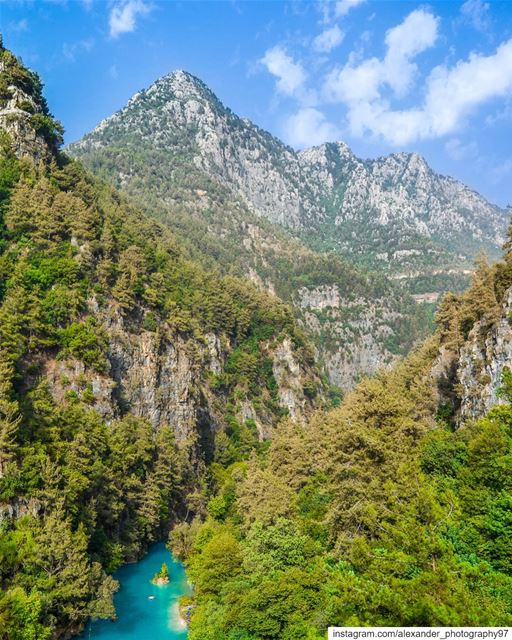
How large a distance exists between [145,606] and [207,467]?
35758mm

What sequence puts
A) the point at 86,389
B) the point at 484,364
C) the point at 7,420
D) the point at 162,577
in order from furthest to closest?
1. the point at 86,389
2. the point at 162,577
3. the point at 484,364
4. the point at 7,420

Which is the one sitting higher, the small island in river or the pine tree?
the pine tree

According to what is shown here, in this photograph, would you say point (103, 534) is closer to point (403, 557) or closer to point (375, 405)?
point (375, 405)

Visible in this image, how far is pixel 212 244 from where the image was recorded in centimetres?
19500

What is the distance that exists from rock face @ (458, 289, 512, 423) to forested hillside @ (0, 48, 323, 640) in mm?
38614

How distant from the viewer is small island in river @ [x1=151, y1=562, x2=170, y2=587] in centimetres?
5628

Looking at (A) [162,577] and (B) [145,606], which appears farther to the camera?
(A) [162,577]

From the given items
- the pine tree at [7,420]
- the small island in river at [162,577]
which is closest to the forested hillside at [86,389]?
the pine tree at [7,420]

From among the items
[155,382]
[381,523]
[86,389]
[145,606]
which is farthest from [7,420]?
[381,523]

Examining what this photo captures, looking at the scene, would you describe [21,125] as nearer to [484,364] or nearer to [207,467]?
[207,467]

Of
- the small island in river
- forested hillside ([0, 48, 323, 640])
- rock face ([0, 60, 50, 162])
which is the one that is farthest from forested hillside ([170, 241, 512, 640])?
rock face ([0, 60, 50, 162])

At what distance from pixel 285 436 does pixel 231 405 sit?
42891mm

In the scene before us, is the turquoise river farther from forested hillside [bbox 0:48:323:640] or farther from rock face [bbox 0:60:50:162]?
rock face [bbox 0:60:50:162]

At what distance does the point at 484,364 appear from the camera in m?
50.8
